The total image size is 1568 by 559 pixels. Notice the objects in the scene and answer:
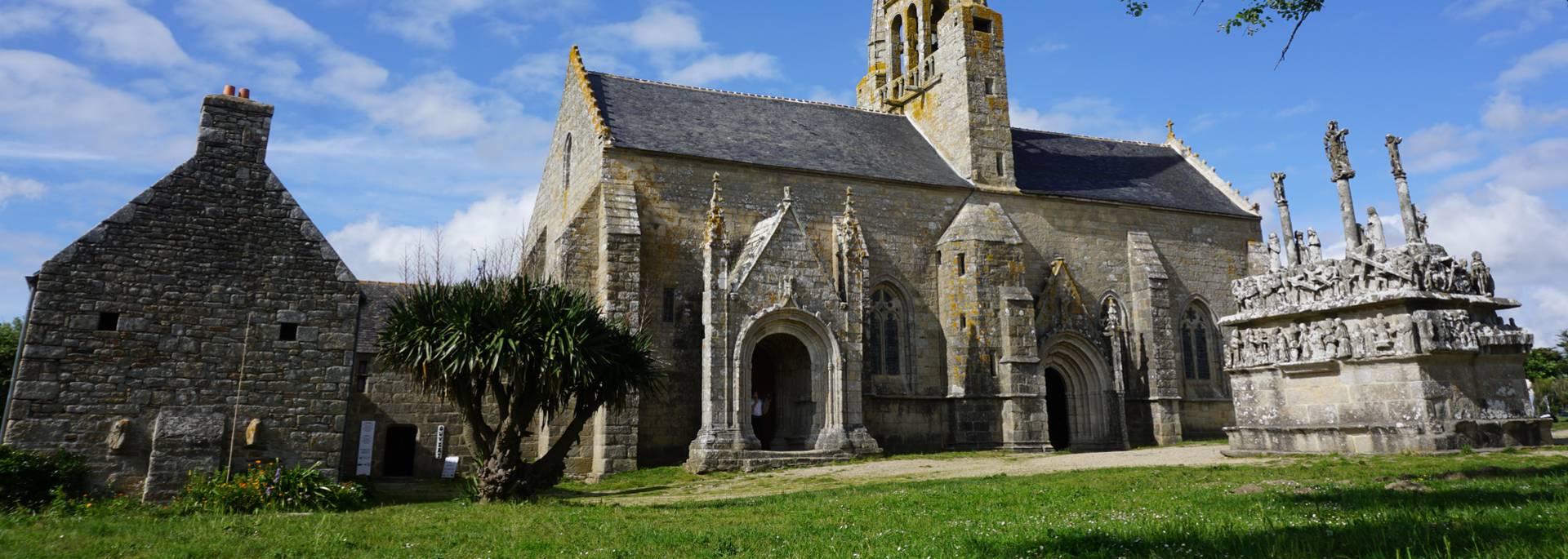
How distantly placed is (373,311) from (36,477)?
1093cm

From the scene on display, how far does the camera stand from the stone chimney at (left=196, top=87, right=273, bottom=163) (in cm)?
1301

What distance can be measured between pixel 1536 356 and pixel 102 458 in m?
59.0

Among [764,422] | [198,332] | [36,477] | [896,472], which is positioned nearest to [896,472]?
[896,472]

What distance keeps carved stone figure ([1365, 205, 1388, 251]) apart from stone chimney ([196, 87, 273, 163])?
15972 mm

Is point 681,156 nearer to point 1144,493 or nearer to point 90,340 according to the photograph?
point 90,340

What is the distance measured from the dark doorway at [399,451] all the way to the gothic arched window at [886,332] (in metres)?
10.7

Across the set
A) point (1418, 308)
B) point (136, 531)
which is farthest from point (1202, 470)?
point (136, 531)

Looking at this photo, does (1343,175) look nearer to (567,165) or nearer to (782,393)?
(782,393)

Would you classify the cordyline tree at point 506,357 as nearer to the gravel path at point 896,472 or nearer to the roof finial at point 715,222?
the gravel path at point 896,472

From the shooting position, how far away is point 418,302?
13523mm

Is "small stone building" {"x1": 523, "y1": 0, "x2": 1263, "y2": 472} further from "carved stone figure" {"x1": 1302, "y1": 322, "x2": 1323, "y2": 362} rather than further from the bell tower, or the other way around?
"carved stone figure" {"x1": 1302, "y1": 322, "x2": 1323, "y2": 362}

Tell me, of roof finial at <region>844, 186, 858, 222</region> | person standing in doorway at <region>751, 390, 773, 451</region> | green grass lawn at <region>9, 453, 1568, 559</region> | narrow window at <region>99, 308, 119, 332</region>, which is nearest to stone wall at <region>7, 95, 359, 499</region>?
narrow window at <region>99, 308, 119, 332</region>

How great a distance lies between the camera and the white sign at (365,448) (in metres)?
19.5

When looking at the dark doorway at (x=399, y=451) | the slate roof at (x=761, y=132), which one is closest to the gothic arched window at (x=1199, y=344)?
the slate roof at (x=761, y=132)
